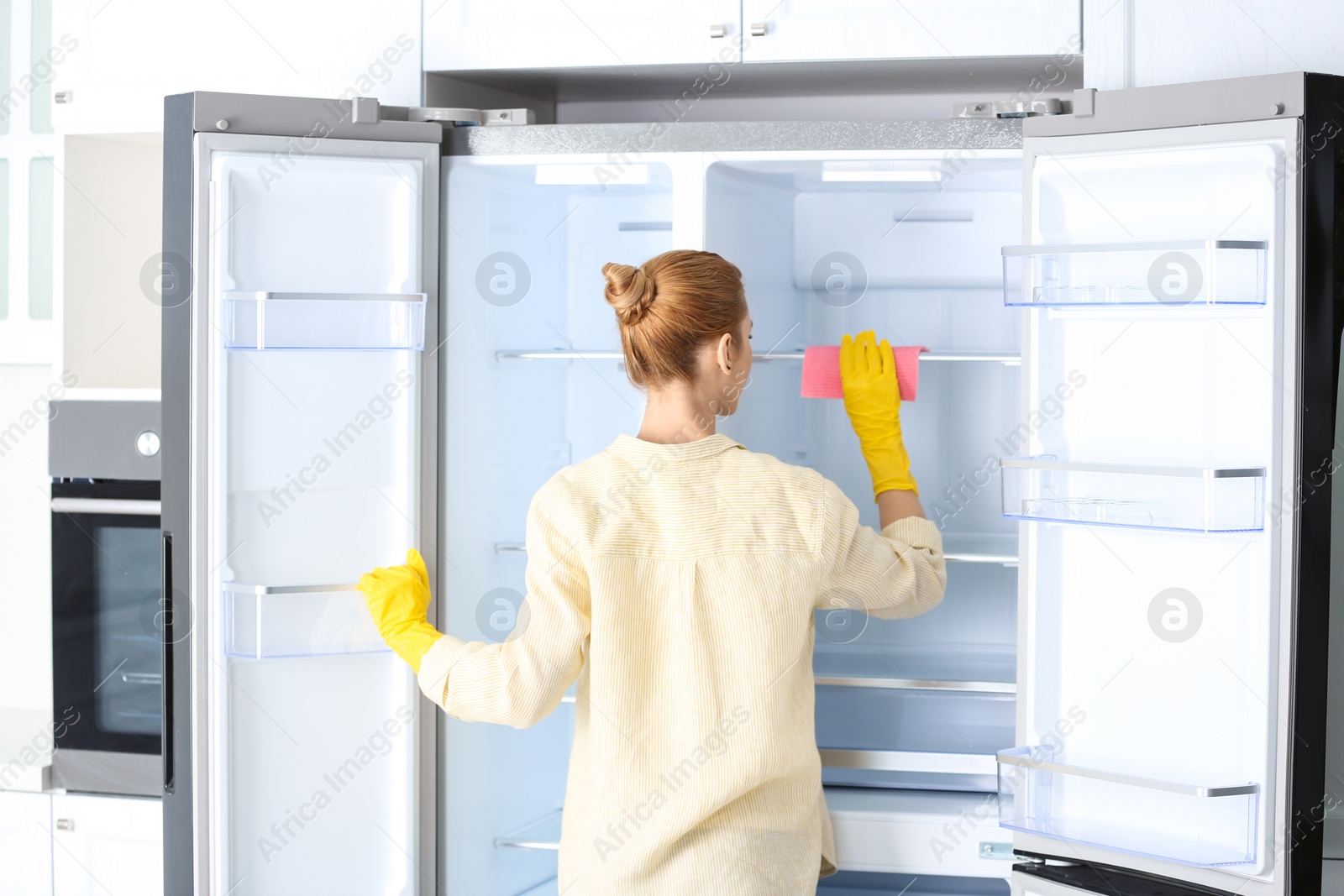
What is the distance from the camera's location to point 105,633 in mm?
2121

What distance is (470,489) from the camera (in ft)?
5.70

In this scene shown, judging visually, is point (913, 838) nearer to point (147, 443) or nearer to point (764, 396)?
point (764, 396)

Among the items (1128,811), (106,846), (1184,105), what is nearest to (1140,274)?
(1184,105)

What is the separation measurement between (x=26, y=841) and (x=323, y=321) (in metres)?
1.35

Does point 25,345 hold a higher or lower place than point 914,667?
higher

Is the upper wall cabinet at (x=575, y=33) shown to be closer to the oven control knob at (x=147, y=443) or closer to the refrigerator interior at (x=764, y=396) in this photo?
the refrigerator interior at (x=764, y=396)

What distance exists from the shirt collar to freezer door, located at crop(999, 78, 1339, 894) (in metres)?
0.41

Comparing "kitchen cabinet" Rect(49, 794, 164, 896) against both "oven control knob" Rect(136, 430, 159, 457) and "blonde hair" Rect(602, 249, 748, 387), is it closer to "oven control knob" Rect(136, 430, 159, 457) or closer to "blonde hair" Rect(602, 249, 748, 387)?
"oven control knob" Rect(136, 430, 159, 457)

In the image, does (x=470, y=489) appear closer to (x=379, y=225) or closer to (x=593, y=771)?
(x=379, y=225)

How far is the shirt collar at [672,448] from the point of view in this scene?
128cm

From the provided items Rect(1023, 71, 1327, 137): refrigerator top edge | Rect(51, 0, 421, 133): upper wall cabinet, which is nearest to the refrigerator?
Rect(1023, 71, 1327, 137): refrigerator top edge

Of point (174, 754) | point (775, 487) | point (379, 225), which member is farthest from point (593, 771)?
point (379, 225)

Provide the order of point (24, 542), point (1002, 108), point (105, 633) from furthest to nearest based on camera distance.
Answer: point (24, 542) → point (105, 633) → point (1002, 108)

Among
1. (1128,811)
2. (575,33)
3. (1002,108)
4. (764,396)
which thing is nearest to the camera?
(1128,811)
